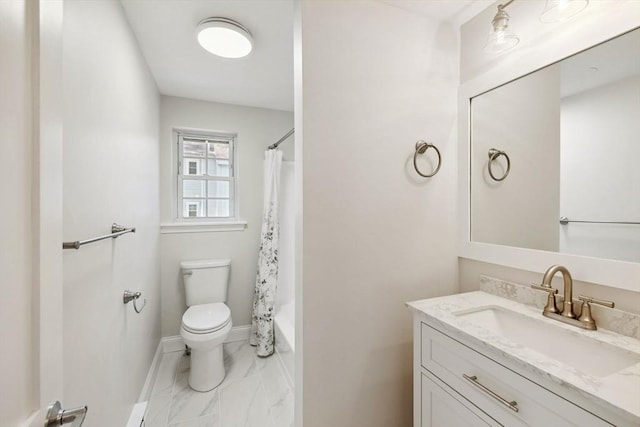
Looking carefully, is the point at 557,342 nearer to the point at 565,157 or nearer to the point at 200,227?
the point at 565,157

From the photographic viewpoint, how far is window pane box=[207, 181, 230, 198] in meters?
2.99

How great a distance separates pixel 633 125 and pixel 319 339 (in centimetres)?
146

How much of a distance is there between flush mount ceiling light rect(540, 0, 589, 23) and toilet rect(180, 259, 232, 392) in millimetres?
2577

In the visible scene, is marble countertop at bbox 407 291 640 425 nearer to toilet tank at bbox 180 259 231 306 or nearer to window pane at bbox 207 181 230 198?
toilet tank at bbox 180 259 231 306

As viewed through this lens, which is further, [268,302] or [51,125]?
[268,302]

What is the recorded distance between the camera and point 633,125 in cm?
98

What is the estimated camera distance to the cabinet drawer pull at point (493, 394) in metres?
0.82

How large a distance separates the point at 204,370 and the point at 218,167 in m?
1.94

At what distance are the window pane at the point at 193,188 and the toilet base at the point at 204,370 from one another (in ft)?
4.98

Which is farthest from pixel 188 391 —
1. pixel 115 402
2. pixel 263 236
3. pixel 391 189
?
pixel 391 189

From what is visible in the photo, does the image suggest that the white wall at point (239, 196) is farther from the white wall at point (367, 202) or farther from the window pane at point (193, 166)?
the white wall at point (367, 202)

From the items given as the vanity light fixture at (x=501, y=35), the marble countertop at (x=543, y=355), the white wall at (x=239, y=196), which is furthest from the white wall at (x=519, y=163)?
the white wall at (x=239, y=196)

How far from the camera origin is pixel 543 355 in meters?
0.82

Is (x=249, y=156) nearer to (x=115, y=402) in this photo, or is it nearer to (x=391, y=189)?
(x=391, y=189)
